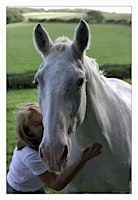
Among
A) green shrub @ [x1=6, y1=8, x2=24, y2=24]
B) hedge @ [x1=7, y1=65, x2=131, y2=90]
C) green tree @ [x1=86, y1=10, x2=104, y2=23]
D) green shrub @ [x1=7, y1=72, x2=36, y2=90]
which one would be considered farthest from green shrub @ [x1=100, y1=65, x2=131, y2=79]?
green shrub @ [x1=6, y1=8, x2=24, y2=24]

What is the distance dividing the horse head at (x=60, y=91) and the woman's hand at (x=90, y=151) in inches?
8.1

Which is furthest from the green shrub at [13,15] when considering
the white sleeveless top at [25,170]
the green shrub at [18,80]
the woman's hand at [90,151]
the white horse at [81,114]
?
the woman's hand at [90,151]

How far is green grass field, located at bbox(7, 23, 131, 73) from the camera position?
170 centimetres

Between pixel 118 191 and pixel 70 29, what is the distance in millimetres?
815

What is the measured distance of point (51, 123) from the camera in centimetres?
116

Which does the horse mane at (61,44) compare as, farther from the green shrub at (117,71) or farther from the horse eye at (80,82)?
the green shrub at (117,71)

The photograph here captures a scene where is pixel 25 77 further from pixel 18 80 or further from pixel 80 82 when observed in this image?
pixel 80 82

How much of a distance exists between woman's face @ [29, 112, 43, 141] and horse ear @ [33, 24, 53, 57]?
29 centimetres

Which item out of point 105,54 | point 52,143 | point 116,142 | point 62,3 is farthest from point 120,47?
point 52,143

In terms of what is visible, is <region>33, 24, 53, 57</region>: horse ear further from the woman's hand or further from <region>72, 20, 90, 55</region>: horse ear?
the woman's hand

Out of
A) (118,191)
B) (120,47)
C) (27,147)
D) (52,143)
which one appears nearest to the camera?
(52,143)
